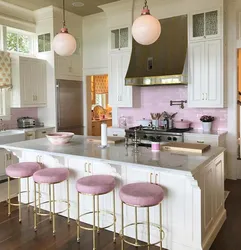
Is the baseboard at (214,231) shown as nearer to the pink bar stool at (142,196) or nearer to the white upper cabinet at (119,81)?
the pink bar stool at (142,196)

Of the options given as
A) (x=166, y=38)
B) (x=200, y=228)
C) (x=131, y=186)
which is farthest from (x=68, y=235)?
(x=166, y=38)

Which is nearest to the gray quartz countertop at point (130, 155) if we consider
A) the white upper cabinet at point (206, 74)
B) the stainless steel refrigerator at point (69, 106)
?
the white upper cabinet at point (206, 74)

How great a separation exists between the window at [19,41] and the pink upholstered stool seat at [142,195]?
4.55m

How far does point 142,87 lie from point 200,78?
137 centimetres

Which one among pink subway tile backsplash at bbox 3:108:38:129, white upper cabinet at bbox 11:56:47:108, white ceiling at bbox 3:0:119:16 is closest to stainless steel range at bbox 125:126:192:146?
white upper cabinet at bbox 11:56:47:108

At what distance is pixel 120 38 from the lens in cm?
556

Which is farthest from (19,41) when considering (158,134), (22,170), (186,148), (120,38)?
(186,148)

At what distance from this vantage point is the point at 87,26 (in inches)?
259

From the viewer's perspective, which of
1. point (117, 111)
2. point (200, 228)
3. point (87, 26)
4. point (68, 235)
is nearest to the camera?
point (200, 228)

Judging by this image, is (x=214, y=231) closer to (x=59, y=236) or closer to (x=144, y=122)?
(x=59, y=236)

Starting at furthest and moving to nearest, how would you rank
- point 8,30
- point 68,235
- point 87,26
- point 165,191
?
point 87,26 < point 8,30 < point 68,235 < point 165,191

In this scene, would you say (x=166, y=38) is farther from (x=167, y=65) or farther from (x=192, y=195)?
(x=192, y=195)

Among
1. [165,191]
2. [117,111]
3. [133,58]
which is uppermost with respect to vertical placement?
[133,58]

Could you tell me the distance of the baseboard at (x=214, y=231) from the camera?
2.66 metres
